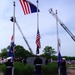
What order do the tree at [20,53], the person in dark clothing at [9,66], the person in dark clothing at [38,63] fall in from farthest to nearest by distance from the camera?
1. the tree at [20,53]
2. the person in dark clothing at [9,66]
3. the person in dark clothing at [38,63]

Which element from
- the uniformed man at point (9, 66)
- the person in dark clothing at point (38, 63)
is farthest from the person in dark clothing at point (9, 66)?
the person in dark clothing at point (38, 63)

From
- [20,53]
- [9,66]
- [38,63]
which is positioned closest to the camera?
[38,63]

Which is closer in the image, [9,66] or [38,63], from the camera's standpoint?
[38,63]

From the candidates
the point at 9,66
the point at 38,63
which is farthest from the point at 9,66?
the point at 38,63

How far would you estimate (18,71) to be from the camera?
2356cm

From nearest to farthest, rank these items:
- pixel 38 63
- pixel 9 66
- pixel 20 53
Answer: pixel 38 63
pixel 9 66
pixel 20 53

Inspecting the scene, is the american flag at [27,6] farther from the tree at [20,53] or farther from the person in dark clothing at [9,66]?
the tree at [20,53]

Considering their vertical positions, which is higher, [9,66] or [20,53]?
[20,53]

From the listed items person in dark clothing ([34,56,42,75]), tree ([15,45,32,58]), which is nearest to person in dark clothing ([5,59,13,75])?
person in dark clothing ([34,56,42,75])

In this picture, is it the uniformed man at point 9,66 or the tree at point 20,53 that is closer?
the uniformed man at point 9,66

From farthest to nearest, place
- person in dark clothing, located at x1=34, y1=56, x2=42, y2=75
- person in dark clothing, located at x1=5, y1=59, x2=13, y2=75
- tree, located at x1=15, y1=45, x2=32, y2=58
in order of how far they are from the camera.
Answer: tree, located at x1=15, y1=45, x2=32, y2=58 < person in dark clothing, located at x1=5, y1=59, x2=13, y2=75 < person in dark clothing, located at x1=34, y1=56, x2=42, y2=75

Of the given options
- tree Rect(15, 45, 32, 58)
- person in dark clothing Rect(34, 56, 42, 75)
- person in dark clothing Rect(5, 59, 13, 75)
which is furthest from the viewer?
tree Rect(15, 45, 32, 58)

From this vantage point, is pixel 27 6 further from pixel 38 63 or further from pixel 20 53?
pixel 20 53

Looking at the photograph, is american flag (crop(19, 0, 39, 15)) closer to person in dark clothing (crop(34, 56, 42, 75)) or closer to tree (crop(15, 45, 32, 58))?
person in dark clothing (crop(34, 56, 42, 75))
